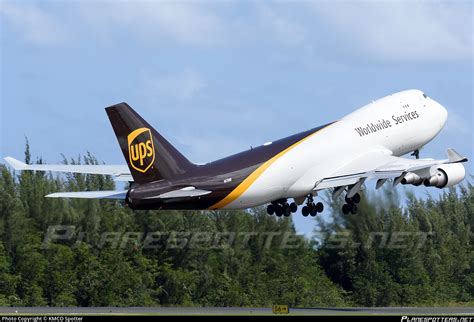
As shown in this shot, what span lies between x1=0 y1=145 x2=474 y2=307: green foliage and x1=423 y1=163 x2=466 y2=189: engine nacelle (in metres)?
6.09

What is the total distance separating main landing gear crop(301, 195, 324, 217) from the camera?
8769cm

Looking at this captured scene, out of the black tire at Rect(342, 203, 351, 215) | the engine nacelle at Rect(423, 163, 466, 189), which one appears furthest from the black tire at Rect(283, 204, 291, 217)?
the engine nacelle at Rect(423, 163, 466, 189)

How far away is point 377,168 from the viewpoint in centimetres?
8700

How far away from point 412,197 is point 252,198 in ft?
67.4

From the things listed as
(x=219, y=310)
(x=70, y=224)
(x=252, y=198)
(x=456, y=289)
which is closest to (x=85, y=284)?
(x=70, y=224)

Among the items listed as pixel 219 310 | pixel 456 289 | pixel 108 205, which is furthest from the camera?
pixel 456 289

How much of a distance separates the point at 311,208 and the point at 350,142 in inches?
168

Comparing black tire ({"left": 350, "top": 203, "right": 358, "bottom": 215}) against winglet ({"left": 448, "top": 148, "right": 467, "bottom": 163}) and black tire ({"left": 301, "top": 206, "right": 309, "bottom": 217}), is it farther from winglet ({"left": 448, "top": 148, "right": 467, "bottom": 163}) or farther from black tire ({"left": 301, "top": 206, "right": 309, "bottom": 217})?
winglet ({"left": 448, "top": 148, "right": 467, "bottom": 163})

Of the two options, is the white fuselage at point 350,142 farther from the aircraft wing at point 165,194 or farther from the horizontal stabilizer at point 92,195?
the horizontal stabilizer at point 92,195

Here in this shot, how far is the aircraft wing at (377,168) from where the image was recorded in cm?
8362

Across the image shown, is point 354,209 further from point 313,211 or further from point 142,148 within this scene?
point 142,148

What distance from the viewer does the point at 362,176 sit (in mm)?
84062

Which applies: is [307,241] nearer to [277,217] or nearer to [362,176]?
[277,217]

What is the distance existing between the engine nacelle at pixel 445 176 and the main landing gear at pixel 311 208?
19.6 feet
